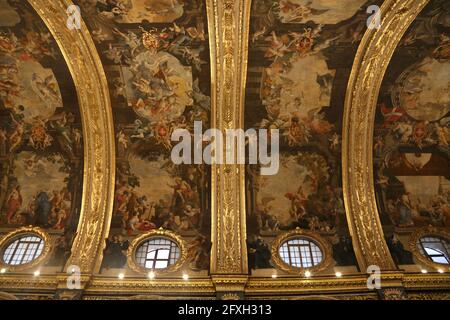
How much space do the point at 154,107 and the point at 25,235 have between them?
6622 millimetres

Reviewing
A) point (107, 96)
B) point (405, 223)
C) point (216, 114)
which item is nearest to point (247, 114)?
point (216, 114)

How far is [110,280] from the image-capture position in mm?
13203

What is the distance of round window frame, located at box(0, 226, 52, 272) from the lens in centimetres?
1351

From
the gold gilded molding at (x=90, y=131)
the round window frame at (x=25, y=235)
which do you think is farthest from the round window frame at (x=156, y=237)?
the round window frame at (x=25, y=235)

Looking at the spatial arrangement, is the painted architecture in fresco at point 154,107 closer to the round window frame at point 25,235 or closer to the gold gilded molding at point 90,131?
the gold gilded molding at point 90,131

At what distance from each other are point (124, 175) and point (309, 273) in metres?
7.68

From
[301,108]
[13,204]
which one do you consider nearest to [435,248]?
[301,108]

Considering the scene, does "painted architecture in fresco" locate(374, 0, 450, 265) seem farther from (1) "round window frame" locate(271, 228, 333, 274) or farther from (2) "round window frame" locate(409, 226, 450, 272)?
(1) "round window frame" locate(271, 228, 333, 274)

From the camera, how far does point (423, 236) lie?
14422 millimetres

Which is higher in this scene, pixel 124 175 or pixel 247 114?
pixel 247 114

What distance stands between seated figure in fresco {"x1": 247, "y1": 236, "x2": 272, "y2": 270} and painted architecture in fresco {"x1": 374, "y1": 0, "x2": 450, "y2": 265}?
4.35m

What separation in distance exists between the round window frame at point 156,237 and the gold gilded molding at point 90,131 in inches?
42.9
